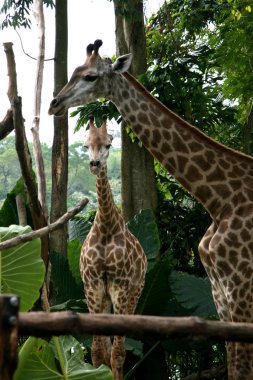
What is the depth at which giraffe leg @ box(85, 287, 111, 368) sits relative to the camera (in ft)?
18.1

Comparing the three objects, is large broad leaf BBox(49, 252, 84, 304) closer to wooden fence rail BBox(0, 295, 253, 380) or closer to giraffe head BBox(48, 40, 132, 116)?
giraffe head BBox(48, 40, 132, 116)

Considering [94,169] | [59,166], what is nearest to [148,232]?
[59,166]

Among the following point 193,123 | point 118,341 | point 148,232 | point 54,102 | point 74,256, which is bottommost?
point 118,341

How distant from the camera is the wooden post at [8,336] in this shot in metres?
1.75

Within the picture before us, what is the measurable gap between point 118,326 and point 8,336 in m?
0.29

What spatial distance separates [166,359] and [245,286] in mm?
3819

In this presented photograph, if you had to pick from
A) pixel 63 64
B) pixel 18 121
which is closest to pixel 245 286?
pixel 18 121

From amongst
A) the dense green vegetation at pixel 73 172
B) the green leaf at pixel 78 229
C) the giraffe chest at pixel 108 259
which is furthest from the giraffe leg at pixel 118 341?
the dense green vegetation at pixel 73 172

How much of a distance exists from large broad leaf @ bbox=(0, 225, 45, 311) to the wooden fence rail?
2.78 m

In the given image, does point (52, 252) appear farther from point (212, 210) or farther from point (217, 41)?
point (217, 41)

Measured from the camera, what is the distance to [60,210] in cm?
727

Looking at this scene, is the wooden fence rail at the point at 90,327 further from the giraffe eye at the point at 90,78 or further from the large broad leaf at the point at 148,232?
the large broad leaf at the point at 148,232

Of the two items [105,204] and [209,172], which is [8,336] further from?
[105,204]

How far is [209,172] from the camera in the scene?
4250 mm
